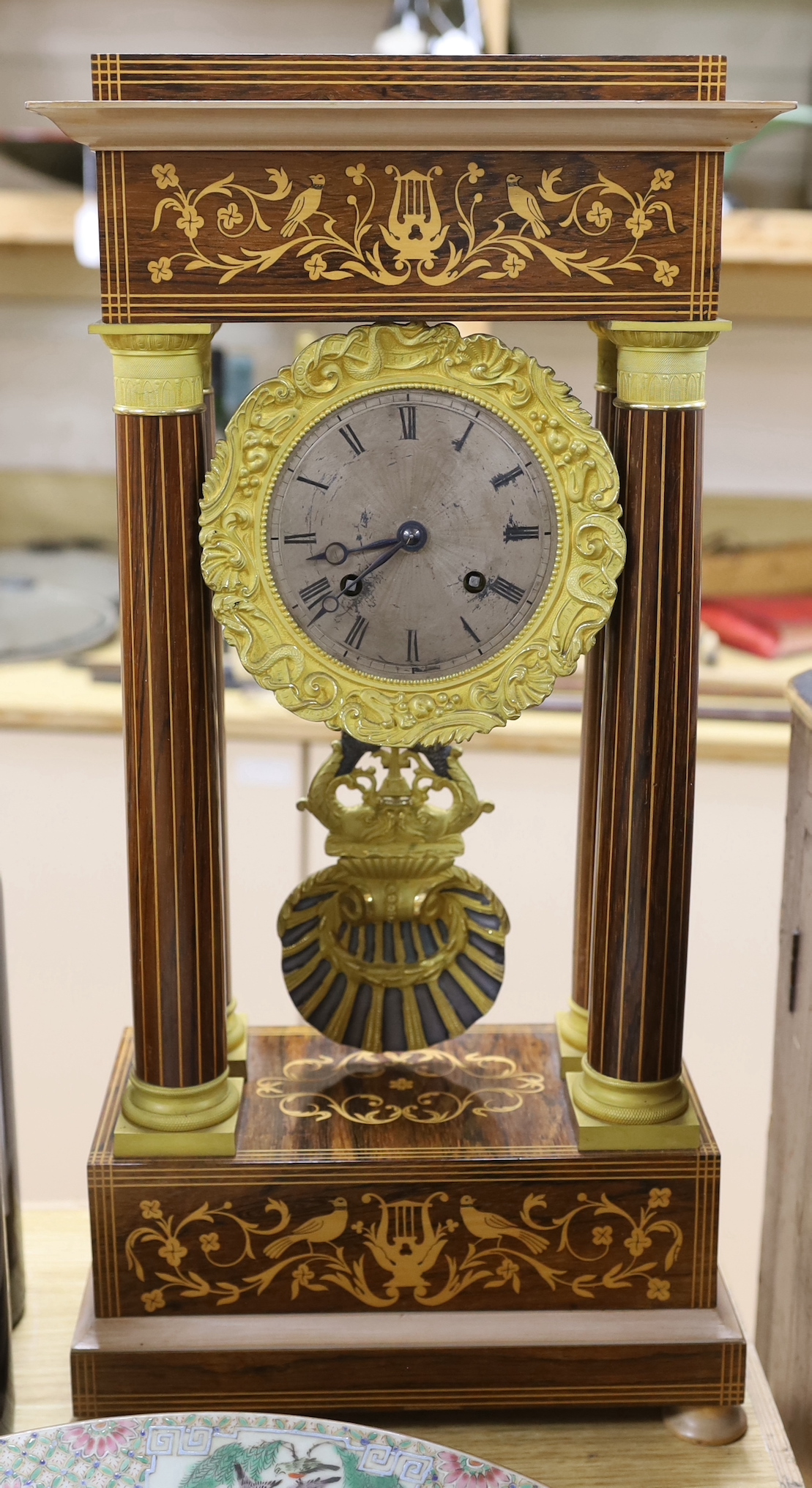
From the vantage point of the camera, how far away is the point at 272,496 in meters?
1.06

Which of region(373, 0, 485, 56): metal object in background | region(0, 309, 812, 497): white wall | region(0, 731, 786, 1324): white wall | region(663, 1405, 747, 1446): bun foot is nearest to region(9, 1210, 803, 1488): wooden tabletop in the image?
region(663, 1405, 747, 1446): bun foot

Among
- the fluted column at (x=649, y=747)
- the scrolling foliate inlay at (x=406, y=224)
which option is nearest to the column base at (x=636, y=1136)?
the fluted column at (x=649, y=747)

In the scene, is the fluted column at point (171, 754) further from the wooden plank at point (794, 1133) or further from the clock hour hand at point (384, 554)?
the wooden plank at point (794, 1133)

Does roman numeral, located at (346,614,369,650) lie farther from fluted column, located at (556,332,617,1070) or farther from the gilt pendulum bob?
fluted column, located at (556,332,617,1070)

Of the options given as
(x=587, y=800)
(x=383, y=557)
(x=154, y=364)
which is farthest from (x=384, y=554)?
(x=587, y=800)

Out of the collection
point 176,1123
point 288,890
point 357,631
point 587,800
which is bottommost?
point 288,890

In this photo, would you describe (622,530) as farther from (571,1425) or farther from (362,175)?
(571,1425)

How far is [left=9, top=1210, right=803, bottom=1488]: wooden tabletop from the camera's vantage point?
1078 mm

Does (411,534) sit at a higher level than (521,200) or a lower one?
lower

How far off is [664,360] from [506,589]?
7.0 inches

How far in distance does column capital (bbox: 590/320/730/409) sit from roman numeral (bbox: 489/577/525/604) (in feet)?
0.46

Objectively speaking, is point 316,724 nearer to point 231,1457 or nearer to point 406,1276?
point 406,1276

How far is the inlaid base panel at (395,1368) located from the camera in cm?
113

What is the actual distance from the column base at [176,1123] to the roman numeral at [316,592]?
1.16 ft
